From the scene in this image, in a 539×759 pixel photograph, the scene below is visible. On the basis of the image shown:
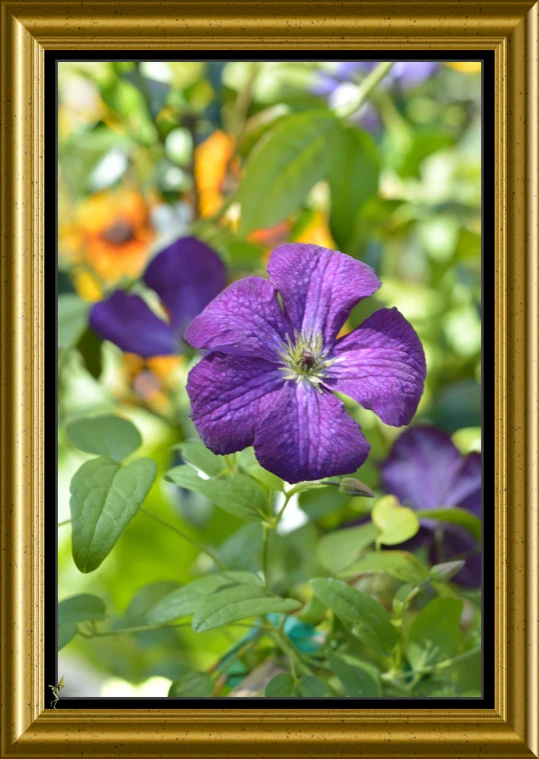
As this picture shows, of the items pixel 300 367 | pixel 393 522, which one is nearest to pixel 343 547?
pixel 393 522

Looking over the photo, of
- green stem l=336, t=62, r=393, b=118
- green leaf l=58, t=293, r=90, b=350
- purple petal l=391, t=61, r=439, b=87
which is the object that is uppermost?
purple petal l=391, t=61, r=439, b=87

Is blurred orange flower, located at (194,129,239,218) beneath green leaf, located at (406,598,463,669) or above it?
above

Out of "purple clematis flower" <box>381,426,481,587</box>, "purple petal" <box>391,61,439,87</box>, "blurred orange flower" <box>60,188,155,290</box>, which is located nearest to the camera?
"purple clematis flower" <box>381,426,481,587</box>

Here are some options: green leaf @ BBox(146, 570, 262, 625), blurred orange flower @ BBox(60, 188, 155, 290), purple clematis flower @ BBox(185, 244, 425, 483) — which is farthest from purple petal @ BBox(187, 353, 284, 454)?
blurred orange flower @ BBox(60, 188, 155, 290)

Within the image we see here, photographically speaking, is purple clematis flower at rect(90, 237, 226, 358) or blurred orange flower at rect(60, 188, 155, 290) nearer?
purple clematis flower at rect(90, 237, 226, 358)

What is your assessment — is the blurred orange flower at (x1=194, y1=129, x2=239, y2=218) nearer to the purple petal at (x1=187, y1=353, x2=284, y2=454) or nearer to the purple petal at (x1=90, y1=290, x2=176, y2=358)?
the purple petal at (x1=90, y1=290, x2=176, y2=358)

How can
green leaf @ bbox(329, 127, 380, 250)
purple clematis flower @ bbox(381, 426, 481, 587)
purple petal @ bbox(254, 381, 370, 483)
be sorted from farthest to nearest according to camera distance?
green leaf @ bbox(329, 127, 380, 250), purple clematis flower @ bbox(381, 426, 481, 587), purple petal @ bbox(254, 381, 370, 483)
